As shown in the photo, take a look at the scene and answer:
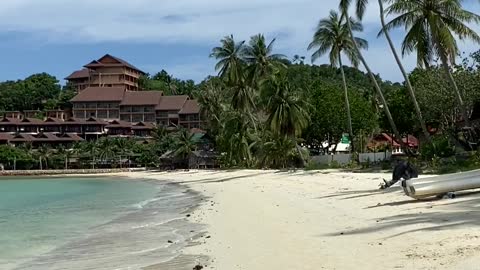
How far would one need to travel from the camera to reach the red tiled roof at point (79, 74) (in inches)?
6083

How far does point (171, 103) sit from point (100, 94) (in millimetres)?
17981

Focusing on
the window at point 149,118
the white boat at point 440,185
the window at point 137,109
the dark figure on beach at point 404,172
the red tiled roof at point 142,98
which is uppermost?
the red tiled roof at point 142,98

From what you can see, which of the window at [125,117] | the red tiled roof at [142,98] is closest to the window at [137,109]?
the red tiled roof at [142,98]

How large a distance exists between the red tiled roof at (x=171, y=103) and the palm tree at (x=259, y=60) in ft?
222

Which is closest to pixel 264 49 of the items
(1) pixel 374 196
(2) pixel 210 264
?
(1) pixel 374 196

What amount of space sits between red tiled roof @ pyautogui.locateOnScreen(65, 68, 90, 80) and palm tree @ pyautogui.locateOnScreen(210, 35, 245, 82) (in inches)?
3899

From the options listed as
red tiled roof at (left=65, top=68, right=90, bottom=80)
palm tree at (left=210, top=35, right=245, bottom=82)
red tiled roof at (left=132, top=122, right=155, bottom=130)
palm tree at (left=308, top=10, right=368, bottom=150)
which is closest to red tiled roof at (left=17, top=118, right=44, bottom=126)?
red tiled roof at (left=132, top=122, right=155, bottom=130)

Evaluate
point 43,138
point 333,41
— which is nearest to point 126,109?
point 43,138

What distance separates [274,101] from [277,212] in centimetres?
3423

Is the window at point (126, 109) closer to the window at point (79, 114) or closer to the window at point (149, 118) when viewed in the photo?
the window at point (149, 118)

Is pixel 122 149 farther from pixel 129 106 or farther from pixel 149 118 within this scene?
pixel 129 106

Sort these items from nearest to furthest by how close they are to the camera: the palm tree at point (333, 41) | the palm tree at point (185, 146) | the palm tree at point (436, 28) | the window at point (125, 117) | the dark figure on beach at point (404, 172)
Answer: the dark figure on beach at point (404, 172)
the palm tree at point (436, 28)
the palm tree at point (333, 41)
the palm tree at point (185, 146)
the window at point (125, 117)

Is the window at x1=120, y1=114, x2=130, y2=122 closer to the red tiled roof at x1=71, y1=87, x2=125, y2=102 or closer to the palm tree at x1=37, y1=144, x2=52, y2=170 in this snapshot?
the red tiled roof at x1=71, y1=87, x2=125, y2=102

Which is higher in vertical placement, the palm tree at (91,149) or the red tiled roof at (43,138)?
the red tiled roof at (43,138)
